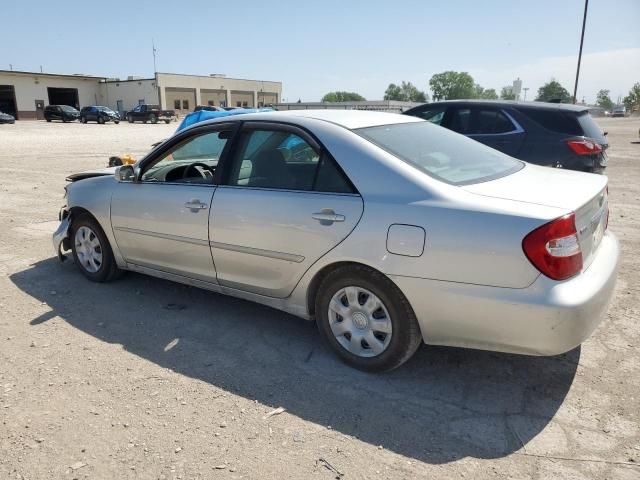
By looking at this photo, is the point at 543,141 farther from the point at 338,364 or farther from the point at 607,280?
the point at 338,364

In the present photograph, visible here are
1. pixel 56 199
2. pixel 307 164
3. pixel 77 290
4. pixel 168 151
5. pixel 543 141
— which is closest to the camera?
pixel 307 164

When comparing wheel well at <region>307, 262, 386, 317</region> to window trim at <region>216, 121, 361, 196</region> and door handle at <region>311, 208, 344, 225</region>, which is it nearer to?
door handle at <region>311, 208, 344, 225</region>

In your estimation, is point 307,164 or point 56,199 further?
point 56,199

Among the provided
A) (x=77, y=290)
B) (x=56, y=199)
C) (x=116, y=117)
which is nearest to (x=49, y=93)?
(x=116, y=117)

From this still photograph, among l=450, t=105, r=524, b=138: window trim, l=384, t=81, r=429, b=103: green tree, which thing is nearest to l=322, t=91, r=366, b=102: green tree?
l=384, t=81, r=429, b=103: green tree

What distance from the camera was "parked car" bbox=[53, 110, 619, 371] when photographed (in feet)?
8.74

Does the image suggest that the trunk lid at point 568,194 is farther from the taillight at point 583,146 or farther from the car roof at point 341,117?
the taillight at point 583,146

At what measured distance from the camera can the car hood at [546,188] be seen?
2.81 meters

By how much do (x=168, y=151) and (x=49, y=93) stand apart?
65713 millimetres

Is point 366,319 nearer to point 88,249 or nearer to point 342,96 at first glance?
point 88,249

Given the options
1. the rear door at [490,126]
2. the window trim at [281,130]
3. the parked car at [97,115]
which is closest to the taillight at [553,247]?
the window trim at [281,130]

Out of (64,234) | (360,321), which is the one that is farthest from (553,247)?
(64,234)

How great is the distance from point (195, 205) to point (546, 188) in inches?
97.2

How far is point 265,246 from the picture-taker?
3.51 meters
